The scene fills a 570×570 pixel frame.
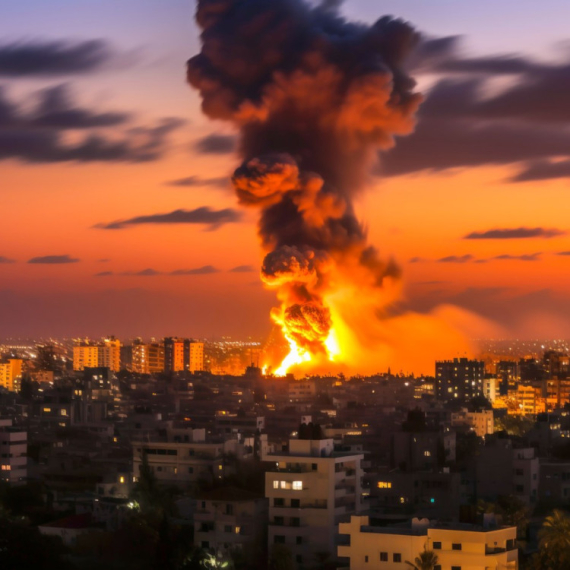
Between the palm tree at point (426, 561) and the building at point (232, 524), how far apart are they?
262 inches

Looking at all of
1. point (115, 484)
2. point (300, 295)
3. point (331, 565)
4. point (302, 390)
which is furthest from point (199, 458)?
point (302, 390)

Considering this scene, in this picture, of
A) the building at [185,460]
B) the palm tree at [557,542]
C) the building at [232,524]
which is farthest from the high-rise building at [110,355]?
the palm tree at [557,542]

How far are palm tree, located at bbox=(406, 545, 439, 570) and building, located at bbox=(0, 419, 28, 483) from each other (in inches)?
998

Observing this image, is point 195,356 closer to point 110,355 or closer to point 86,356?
point 110,355

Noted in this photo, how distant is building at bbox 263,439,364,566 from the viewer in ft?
131

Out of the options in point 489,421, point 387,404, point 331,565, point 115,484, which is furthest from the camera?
point 387,404

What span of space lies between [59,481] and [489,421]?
101 feet

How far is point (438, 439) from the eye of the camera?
196ft

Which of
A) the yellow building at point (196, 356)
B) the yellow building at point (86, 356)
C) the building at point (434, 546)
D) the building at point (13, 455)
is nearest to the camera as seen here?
the building at point (434, 546)

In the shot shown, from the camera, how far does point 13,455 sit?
5734 centimetres

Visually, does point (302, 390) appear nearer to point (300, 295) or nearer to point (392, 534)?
point (300, 295)

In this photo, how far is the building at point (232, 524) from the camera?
39938mm

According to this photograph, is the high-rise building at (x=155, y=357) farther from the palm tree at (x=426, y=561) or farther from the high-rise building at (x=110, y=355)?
the palm tree at (x=426, y=561)

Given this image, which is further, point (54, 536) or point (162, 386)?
point (162, 386)
